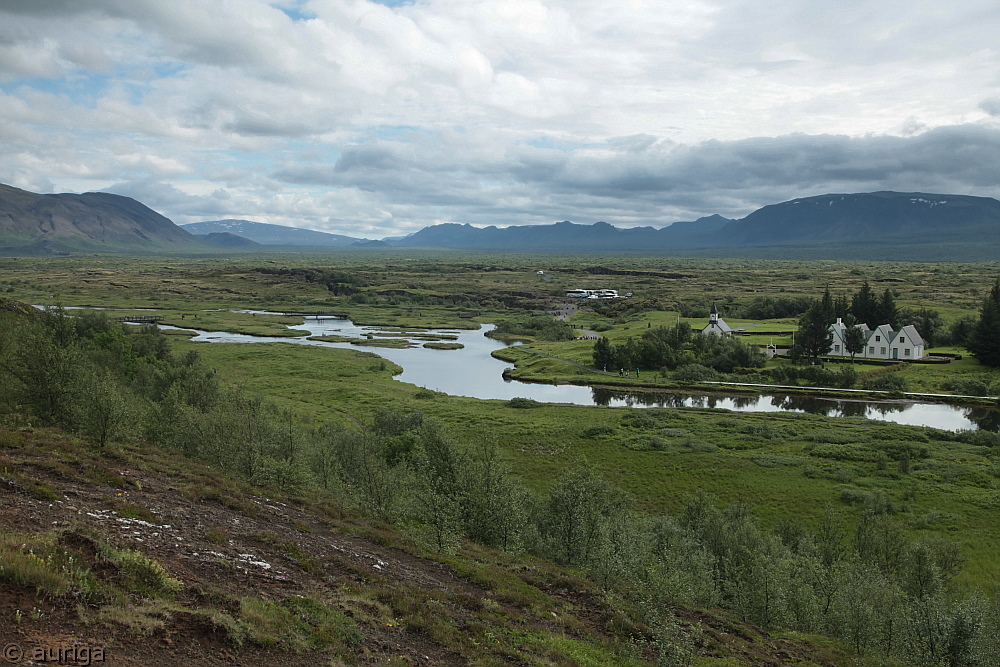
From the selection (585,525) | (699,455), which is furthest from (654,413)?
(585,525)

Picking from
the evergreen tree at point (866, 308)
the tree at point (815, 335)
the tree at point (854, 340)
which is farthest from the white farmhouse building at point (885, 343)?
the evergreen tree at point (866, 308)

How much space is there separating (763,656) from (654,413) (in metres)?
49.8

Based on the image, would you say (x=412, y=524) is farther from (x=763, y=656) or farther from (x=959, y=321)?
(x=959, y=321)

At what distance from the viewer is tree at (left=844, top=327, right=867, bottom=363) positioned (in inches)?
3802

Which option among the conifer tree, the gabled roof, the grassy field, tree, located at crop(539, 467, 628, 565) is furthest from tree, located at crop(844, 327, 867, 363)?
tree, located at crop(539, 467, 628, 565)

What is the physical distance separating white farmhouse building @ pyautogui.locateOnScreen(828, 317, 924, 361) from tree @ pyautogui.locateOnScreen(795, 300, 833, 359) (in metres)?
2.57

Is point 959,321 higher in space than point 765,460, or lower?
higher

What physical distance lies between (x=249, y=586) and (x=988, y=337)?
4145 inches

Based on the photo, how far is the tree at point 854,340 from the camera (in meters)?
96.6

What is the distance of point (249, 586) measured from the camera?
14766 millimetres

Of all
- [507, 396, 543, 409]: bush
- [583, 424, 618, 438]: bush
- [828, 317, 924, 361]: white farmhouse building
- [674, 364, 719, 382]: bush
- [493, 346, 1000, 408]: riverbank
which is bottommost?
[583, 424, 618, 438]: bush

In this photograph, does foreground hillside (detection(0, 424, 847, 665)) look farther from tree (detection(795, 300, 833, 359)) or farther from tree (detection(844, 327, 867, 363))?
tree (detection(844, 327, 867, 363))

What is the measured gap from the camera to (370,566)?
744 inches

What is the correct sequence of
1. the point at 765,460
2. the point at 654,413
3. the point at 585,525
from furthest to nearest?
1. the point at 654,413
2. the point at 765,460
3. the point at 585,525
